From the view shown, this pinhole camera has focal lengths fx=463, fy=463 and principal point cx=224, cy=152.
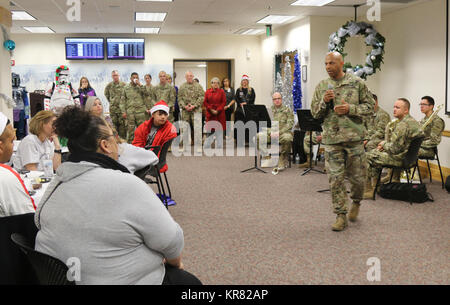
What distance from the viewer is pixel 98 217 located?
5.23 ft

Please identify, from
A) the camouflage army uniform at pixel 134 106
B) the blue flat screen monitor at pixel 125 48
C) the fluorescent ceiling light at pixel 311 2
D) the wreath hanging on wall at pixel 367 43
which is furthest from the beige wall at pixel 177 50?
the wreath hanging on wall at pixel 367 43

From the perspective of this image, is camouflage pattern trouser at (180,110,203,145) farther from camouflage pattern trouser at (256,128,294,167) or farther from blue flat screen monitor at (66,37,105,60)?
blue flat screen monitor at (66,37,105,60)

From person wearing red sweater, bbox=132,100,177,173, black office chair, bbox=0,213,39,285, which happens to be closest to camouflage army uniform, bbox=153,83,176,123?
person wearing red sweater, bbox=132,100,177,173

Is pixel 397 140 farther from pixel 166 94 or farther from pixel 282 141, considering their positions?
pixel 166 94

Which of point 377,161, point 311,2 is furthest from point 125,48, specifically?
point 377,161

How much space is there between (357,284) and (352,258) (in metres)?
0.51

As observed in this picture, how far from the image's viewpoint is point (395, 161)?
18.7 feet

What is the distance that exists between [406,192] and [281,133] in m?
2.71

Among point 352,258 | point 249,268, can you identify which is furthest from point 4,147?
point 352,258

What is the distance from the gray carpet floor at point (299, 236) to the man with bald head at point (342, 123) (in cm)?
46

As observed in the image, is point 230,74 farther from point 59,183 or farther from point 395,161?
point 59,183

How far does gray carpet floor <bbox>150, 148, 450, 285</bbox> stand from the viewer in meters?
3.42

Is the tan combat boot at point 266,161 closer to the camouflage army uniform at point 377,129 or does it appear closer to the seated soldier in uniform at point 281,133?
the seated soldier in uniform at point 281,133

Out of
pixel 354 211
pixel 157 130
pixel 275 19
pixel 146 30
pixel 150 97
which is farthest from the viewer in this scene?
pixel 146 30
